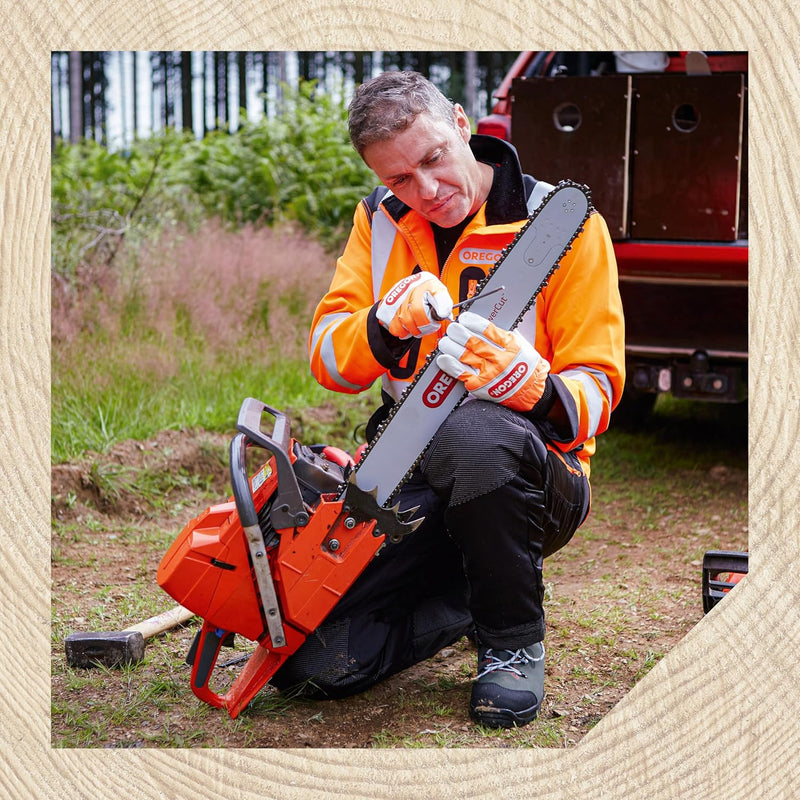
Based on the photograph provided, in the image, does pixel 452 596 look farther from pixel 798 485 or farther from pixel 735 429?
pixel 735 429

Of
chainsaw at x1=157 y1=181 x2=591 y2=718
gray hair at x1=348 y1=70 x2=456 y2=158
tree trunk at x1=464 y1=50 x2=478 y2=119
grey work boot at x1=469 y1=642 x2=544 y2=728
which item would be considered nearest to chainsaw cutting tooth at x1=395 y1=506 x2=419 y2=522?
chainsaw at x1=157 y1=181 x2=591 y2=718

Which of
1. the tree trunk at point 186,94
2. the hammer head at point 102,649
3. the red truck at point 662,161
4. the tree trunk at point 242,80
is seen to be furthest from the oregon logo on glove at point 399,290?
the tree trunk at point 186,94

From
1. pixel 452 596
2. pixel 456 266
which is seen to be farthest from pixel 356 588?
pixel 456 266

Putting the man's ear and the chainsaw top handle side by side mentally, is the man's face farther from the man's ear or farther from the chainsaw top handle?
the chainsaw top handle

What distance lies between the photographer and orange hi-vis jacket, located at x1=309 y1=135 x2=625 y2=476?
82.9 inches

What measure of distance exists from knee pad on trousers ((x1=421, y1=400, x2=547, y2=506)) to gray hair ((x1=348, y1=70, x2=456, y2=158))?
602 mm

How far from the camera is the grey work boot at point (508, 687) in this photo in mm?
2154

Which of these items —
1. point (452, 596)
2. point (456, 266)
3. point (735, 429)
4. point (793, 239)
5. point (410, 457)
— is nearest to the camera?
point (793, 239)

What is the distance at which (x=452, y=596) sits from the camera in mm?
2529

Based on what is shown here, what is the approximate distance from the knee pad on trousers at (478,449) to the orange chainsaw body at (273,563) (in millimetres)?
189

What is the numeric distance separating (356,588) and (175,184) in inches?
236

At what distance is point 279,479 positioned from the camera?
6.48 feet

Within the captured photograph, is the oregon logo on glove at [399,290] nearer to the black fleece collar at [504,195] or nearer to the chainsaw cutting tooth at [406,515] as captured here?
the black fleece collar at [504,195]

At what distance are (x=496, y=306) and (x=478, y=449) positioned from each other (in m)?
0.29
